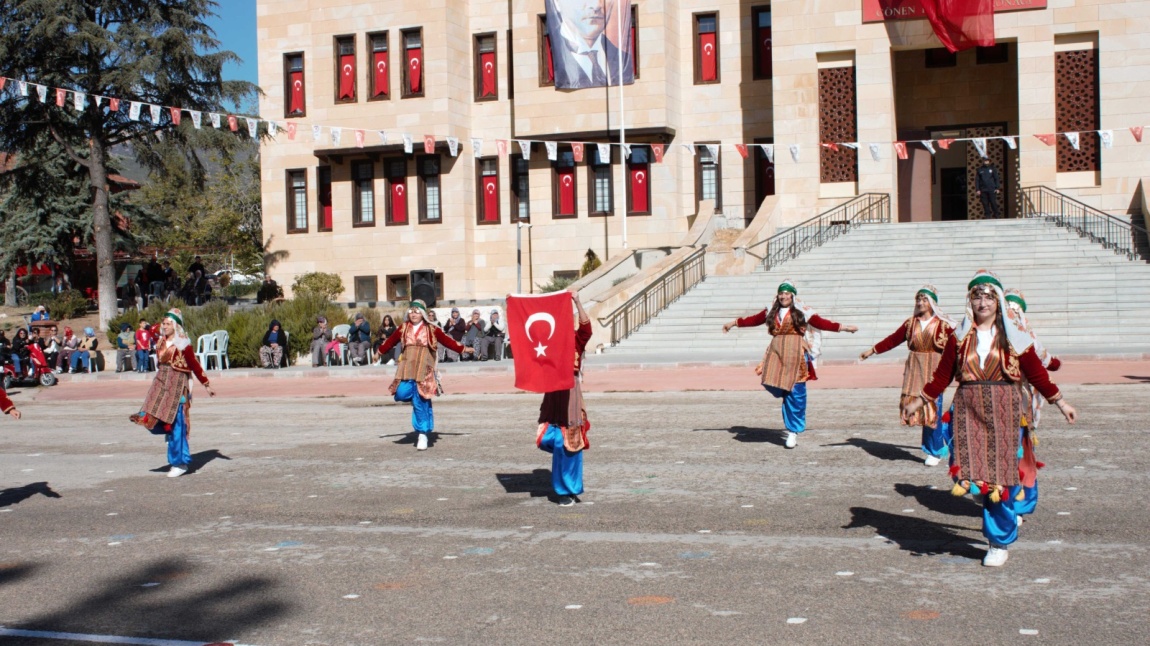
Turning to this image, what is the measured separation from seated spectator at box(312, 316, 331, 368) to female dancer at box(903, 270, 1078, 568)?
23.6 metres

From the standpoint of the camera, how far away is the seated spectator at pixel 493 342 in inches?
1151

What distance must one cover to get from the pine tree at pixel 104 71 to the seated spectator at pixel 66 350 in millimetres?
6133

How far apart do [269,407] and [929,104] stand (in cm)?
2517

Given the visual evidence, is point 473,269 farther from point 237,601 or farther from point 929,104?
point 237,601

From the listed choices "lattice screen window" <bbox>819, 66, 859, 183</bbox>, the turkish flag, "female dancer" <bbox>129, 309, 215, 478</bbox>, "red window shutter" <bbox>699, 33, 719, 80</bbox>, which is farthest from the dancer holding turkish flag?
"red window shutter" <bbox>699, 33, 719, 80</bbox>

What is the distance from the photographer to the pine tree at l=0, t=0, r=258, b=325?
35.8 meters

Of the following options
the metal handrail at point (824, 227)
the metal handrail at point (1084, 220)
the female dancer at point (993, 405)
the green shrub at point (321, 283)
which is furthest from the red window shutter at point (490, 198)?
the female dancer at point (993, 405)

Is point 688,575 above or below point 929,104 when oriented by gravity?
below

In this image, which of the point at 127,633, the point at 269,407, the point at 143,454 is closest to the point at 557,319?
the point at 127,633

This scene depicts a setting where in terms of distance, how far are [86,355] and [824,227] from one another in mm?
19636

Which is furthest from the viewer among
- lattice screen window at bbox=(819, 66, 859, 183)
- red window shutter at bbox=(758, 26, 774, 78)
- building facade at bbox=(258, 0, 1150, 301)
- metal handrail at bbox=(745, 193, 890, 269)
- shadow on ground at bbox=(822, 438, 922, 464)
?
red window shutter at bbox=(758, 26, 774, 78)

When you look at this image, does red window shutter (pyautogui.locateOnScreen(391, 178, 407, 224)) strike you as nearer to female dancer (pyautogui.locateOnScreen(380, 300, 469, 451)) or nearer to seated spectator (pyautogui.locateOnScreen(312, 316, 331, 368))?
seated spectator (pyautogui.locateOnScreen(312, 316, 331, 368))

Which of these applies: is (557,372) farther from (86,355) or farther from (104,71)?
(104,71)

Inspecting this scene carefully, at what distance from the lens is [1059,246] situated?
1211 inches
